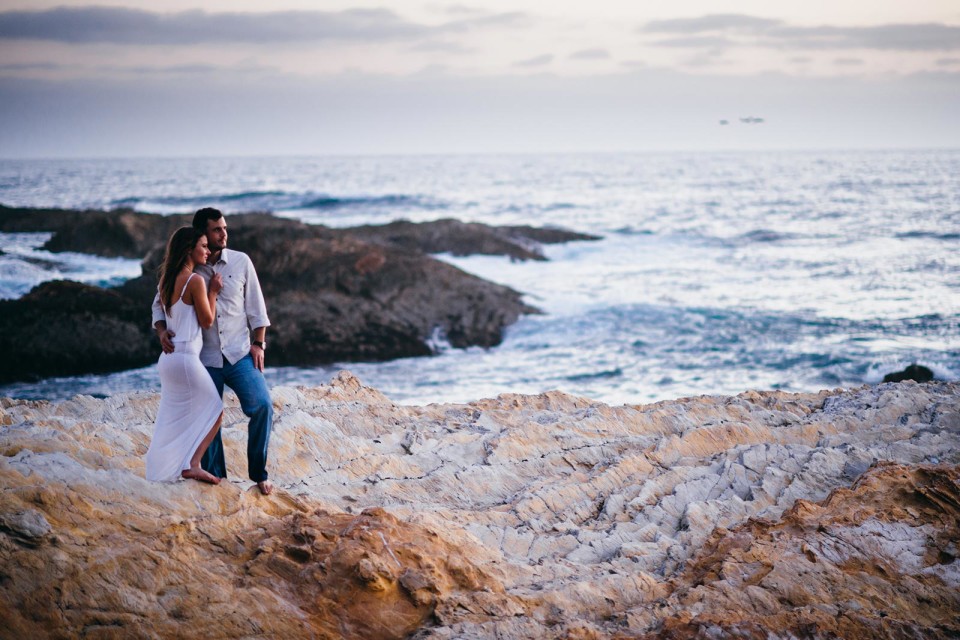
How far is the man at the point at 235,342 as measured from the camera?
14.5 ft

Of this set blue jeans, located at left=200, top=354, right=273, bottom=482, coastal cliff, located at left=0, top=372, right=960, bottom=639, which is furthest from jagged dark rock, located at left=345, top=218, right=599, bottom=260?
blue jeans, located at left=200, top=354, right=273, bottom=482

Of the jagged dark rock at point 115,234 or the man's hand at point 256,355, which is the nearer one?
the man's hand at point 256,355

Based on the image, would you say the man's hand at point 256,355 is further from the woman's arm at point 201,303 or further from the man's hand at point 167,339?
the man's hand at point 167,339

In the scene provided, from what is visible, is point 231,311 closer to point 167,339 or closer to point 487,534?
point 167,339

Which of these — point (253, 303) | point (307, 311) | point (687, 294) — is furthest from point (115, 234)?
point (253, 303)

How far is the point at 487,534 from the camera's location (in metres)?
4.58

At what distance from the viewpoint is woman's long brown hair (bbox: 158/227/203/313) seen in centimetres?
434

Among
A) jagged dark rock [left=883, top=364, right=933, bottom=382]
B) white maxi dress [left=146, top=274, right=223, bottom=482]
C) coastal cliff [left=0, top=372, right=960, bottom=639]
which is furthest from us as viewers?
jagged dark rock [left=883, top=364, right=933, bottom=382]


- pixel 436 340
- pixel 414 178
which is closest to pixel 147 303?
pixel 436 340

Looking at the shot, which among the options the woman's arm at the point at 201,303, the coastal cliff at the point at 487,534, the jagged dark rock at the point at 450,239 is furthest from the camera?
the jagged dark rock at the point at 450,239

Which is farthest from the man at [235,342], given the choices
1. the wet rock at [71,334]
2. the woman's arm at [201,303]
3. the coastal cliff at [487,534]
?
the wet rock at [71,334]

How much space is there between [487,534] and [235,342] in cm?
190

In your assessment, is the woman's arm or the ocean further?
the ocean

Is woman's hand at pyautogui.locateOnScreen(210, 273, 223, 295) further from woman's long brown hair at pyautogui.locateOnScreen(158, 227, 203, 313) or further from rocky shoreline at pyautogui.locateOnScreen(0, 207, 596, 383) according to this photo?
rocky shoreline at pyautogui.locateOnScreen(0, 207, 596, 383)
